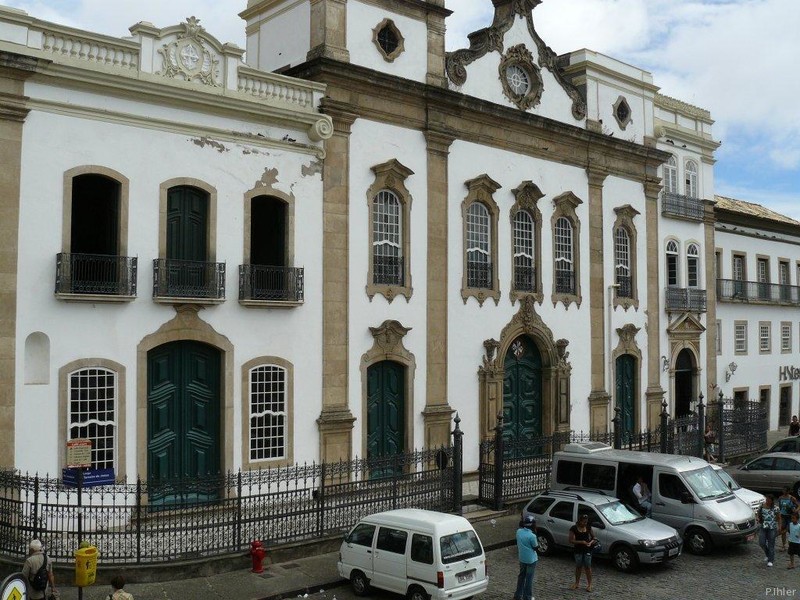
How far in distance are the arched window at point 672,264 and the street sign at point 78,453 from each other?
22588 mm

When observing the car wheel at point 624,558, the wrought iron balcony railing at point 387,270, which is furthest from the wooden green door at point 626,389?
the car wheel at point 624,558

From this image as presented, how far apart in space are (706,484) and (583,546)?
4822 millimetres

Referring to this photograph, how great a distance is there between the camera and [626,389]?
28.9 m

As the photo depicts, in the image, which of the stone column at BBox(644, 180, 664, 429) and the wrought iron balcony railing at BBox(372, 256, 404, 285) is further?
the stone column at BBox(644, 180, 664, 429)

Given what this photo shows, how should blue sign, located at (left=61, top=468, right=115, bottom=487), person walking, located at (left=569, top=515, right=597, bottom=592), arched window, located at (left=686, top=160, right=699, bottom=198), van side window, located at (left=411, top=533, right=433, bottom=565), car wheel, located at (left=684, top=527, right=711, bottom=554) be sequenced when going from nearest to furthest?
1. van side window, located at (left=411, top=533, right=433, bottom=565)
2. person walking, located at (left=569, top=515, right=597, bottom=592)
3. blue sign, located at (left=61, top=468, right=115, bottom=487)
4. car wheel, located at (left=684, top=527, right=711, bottom=554)
5. arched window, located at (left=686, top=160, right=699, bottom=198)

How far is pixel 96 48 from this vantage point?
669 inches

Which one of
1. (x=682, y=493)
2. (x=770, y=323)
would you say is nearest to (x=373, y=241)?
(x=682, y=493)

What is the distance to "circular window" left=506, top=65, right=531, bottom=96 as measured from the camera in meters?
25.4

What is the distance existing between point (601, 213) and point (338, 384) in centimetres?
1240

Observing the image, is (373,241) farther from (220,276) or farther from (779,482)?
(779,482)

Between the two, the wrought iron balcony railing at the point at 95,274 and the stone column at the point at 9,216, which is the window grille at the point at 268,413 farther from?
the stone column at the point at 9,216

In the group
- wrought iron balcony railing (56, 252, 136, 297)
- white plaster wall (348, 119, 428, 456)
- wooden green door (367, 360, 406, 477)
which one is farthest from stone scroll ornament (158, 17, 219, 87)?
wooden green door (367, 360, 406, 477)

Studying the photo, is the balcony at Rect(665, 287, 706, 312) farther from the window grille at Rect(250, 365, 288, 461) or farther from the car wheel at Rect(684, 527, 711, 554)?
the window grille at Rect(250, 365, 288, 461)

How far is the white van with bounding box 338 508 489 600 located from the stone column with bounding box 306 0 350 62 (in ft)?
38.9
